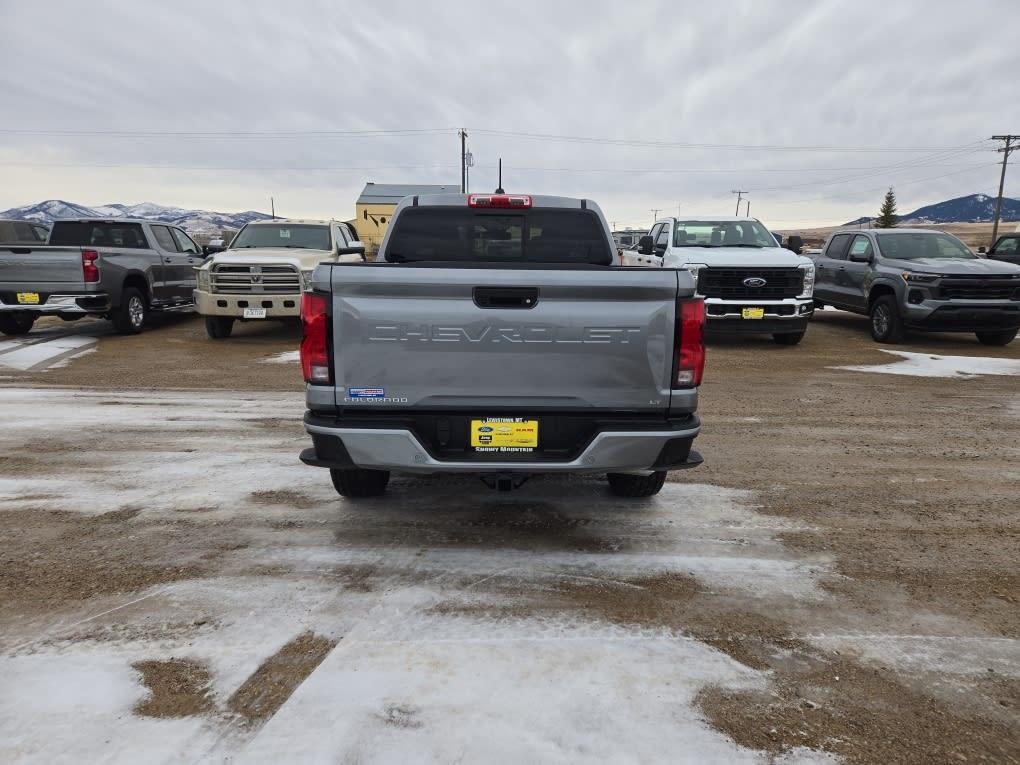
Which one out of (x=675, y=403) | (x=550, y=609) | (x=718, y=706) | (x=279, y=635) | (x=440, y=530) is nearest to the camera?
(x=718, y=706)

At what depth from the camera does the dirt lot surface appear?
7.71ft

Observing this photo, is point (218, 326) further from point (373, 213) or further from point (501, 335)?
point (373, 213)

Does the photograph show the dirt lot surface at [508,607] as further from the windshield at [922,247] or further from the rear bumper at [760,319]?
the windshield at [922,247]

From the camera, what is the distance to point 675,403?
3.48 m

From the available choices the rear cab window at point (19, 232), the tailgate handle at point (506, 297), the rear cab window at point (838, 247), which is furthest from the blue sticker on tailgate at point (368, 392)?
the rear cab window at point (19, 232)

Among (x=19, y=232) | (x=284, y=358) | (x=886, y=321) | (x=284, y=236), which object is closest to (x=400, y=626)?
(x=284, y=358)

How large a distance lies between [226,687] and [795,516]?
135 inches

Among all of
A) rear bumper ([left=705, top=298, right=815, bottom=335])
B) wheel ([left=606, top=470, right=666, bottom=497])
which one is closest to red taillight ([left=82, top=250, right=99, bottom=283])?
rear bumper ([left=705, top=298, right=815, bottom=335])

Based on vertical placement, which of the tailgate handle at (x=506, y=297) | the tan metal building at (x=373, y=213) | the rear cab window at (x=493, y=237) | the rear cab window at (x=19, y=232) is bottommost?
the tailgate handle at (x=506, y=297)

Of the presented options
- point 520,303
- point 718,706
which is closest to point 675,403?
point 520,303

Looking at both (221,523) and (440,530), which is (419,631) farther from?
(221,523)

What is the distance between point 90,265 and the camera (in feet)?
36.4

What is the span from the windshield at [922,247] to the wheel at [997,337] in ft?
4.60

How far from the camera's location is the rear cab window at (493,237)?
4.86m
